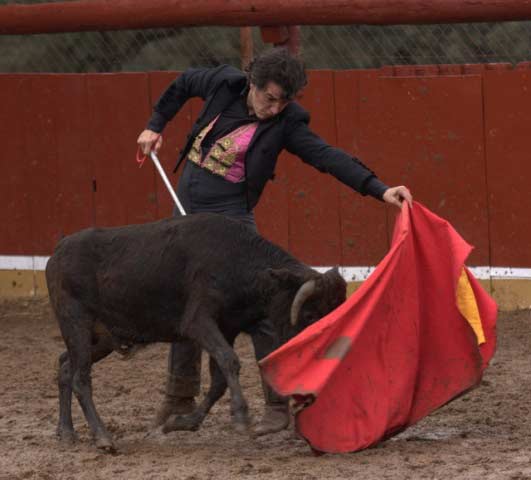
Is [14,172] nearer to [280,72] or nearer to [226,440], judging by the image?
[226,440]

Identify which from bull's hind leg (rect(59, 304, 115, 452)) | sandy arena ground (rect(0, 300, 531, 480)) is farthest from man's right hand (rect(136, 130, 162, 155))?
sandy arena ground (rect(0, 300, 531, 480))

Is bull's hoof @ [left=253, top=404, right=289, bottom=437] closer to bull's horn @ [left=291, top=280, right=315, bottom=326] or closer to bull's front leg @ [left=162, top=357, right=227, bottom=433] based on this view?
bull's front leg @ [left=162, top=357, right=227, bottom=433]

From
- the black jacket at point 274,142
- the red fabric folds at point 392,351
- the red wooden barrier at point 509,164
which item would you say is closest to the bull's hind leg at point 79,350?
the black jacket at point 274,142

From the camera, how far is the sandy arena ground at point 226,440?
5.41 m

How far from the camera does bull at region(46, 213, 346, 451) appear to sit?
570 cm

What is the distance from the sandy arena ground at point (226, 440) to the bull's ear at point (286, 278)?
0.64 m

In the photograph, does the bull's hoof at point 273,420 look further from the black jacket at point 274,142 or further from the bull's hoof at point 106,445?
the black jacket at point 274,142

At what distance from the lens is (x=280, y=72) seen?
19.0 ft

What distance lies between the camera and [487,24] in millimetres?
9250

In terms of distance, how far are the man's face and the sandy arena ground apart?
4.27 feet

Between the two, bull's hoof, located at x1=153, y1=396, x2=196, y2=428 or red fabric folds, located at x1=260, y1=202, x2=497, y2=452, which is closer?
red fabric folds, located at x1=260, y1=202, x2=497, y2=452

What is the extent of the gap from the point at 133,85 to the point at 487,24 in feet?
7.17

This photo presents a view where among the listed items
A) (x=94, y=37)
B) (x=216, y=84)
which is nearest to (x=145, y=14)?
(x=94, y=37)

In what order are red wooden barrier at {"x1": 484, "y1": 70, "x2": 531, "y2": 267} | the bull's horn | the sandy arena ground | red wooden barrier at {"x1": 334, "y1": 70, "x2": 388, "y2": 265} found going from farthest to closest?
red wooden barrier at {"x1": 334, "y1": 70, "x2": 388, "y2": 265} → red wooden barrier at {"x1": 484, "y1": 70, "x2": 531, "y2": 267} → the bull's horn → the sandy arena ground
